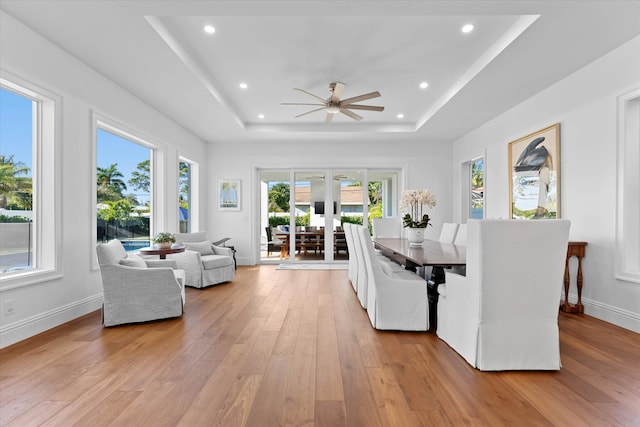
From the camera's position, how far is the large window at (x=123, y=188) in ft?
12.6

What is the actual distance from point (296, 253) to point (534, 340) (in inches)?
208

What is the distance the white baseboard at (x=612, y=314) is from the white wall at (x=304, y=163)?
11.3ft

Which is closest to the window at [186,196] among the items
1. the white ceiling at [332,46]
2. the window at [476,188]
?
the white ceiling at [332,46]

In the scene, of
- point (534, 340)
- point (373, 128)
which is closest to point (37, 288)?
point (534, 340)

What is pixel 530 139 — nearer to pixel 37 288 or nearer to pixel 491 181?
pixel 491 181

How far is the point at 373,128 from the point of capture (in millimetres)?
6031

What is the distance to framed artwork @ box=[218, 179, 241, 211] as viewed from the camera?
677cm

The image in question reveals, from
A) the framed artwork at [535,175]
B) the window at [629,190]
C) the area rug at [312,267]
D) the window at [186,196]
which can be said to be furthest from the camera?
the area rug at [312,267]

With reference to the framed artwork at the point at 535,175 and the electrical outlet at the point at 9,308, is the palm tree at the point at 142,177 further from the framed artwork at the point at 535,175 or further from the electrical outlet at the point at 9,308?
the framed artwork at the point at 535,175

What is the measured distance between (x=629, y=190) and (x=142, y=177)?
5.76 metres

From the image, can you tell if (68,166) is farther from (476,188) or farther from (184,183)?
(476,188)

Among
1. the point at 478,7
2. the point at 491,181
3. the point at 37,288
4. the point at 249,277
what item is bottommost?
the point at 249,277

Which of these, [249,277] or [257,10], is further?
[249,277]

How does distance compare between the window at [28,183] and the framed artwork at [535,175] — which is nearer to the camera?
the window at [28,183]
